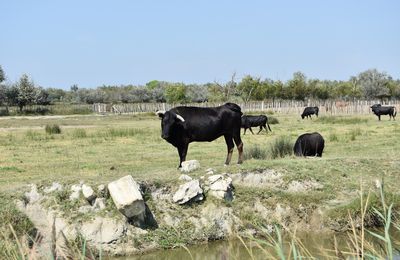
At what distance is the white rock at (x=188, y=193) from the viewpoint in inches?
495

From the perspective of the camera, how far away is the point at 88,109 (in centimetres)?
7119

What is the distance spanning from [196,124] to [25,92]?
5864 cm

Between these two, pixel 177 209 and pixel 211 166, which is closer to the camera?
pixel 177 209

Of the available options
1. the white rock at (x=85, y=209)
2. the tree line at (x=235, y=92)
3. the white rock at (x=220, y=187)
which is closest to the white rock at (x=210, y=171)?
the white rock at (x=220, y=187)

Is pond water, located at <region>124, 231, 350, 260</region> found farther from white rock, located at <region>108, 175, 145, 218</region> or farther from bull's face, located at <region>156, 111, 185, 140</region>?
bull's face, located at <region>156, 111, 185, 140</region>

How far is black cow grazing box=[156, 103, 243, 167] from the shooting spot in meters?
15.1

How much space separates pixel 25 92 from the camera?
69.6m

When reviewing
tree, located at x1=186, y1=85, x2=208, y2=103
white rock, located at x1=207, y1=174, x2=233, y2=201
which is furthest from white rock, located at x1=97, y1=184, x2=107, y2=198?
tree, located at x1=186, y1=85, x2=208, y2=103

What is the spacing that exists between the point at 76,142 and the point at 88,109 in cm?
4563

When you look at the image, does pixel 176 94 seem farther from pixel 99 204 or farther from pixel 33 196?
pixel 99 204

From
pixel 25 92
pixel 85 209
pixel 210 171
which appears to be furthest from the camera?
pixel 25 92

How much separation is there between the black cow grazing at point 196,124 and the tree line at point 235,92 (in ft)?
149

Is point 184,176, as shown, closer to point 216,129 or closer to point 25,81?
A: point 216,129

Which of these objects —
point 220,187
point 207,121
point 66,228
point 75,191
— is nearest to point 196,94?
point 207,121
